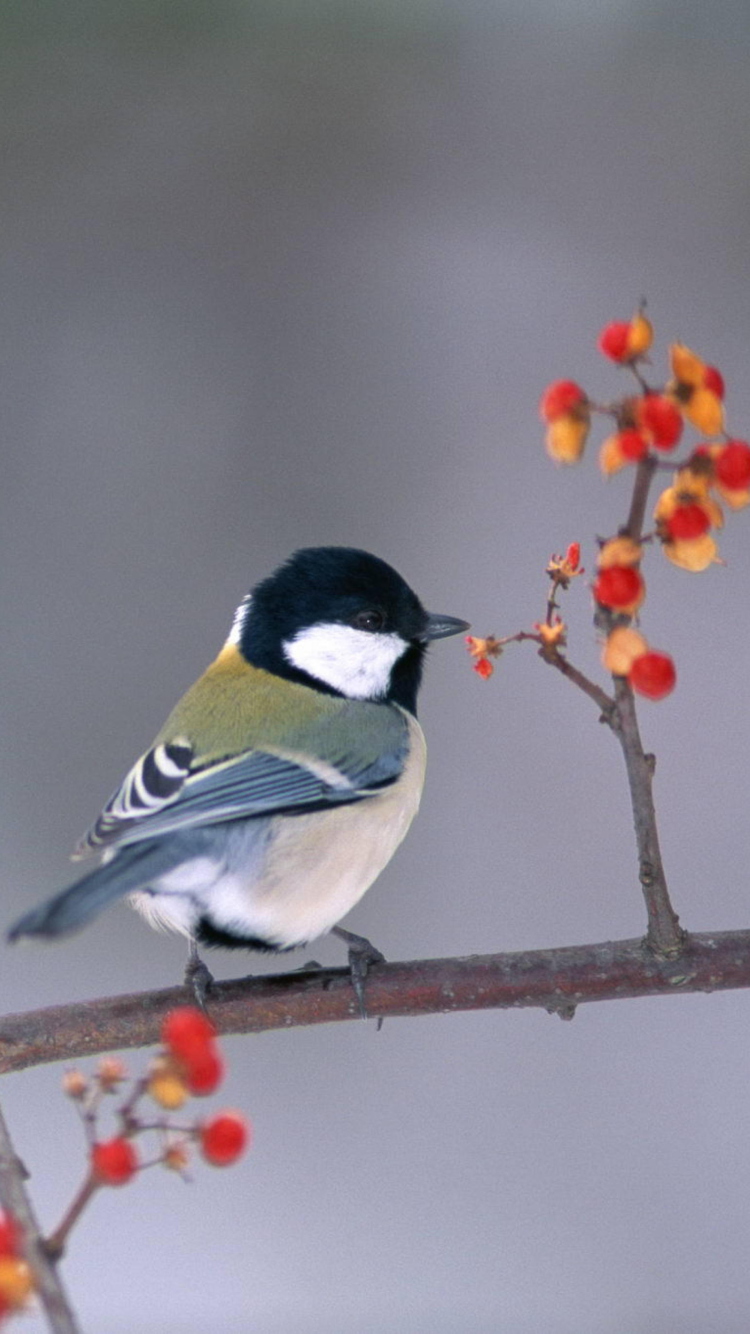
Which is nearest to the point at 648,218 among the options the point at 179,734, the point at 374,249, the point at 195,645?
the point at 374,249

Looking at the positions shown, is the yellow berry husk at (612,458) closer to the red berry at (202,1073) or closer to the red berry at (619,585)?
the red berry at (619,585)

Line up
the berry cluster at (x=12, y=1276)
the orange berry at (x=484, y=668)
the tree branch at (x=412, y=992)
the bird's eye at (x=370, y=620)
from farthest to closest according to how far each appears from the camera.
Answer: the bird's eye at (x=370, y=620)
the tree branch at (x=412, y=992)
the orange berry at (x=484, y=668)
the berry cluster at (x=12, y=1276)

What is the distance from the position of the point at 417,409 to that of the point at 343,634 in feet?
2.21

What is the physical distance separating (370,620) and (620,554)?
532 mm

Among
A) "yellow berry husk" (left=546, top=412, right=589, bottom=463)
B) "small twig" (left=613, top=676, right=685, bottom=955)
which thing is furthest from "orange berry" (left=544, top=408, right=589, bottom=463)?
"small twig" (left=613, top=676, right=685, bottom=955)

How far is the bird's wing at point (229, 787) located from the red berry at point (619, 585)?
1.27 feet

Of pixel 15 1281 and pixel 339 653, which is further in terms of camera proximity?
pixel 339 653

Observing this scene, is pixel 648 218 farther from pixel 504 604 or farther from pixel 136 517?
pixel 136 517

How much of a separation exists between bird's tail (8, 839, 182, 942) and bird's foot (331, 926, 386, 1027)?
0.14 metres

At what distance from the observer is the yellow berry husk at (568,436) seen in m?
0.51

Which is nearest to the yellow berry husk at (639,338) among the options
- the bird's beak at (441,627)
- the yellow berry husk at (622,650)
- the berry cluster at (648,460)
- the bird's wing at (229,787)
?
the berry cluster at (648,460)

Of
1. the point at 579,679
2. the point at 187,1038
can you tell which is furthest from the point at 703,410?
the point at 187,1038

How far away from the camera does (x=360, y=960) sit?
87cm

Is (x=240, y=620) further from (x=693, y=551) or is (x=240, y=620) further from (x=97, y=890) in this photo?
(x=693, y=551)
